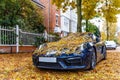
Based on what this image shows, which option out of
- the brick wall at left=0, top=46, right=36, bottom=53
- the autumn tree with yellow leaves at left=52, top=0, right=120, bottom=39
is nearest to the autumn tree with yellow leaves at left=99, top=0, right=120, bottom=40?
the autumn tree with yellow leaves at left=52, top=0, right=120, bottom=39

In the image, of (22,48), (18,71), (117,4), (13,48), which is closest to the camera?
(18,71)

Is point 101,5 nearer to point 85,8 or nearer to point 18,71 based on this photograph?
point 85,8

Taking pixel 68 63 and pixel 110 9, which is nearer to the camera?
pixel 68 63

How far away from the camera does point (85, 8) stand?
20750 mm

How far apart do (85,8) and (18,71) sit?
14092 millimetres

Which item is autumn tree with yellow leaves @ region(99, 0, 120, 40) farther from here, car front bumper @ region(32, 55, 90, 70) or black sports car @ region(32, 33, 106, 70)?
car front bumper @ region(32, 55, 90, 70)

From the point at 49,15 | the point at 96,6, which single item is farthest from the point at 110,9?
the point at 49,15

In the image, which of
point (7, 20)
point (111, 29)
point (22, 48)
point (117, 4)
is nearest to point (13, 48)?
point (22, 48)

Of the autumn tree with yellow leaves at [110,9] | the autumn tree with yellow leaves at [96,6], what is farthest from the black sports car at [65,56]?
the autumn tree with yellow leaves at [110,9]

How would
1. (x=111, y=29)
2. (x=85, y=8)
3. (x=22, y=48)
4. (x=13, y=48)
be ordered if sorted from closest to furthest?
(x=13, y=48)
(x=22, y=48)
(x=85, y=8)
(x=111, y=29)

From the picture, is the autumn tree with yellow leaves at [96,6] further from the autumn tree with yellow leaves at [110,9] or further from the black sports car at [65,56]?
the black sports car at [65,56]

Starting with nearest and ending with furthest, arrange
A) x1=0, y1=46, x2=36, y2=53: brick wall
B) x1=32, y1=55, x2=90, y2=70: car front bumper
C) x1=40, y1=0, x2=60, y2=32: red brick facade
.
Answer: x1=32, y1=55, x2=90, y2=70: car front bumper
x1=0, y1=46, x2=36, y2=53: brick wall
x1=40, y1=0, x2=60, y2=32: red brick facade

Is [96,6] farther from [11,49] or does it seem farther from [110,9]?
[11,49]

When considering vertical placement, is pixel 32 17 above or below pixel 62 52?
above
